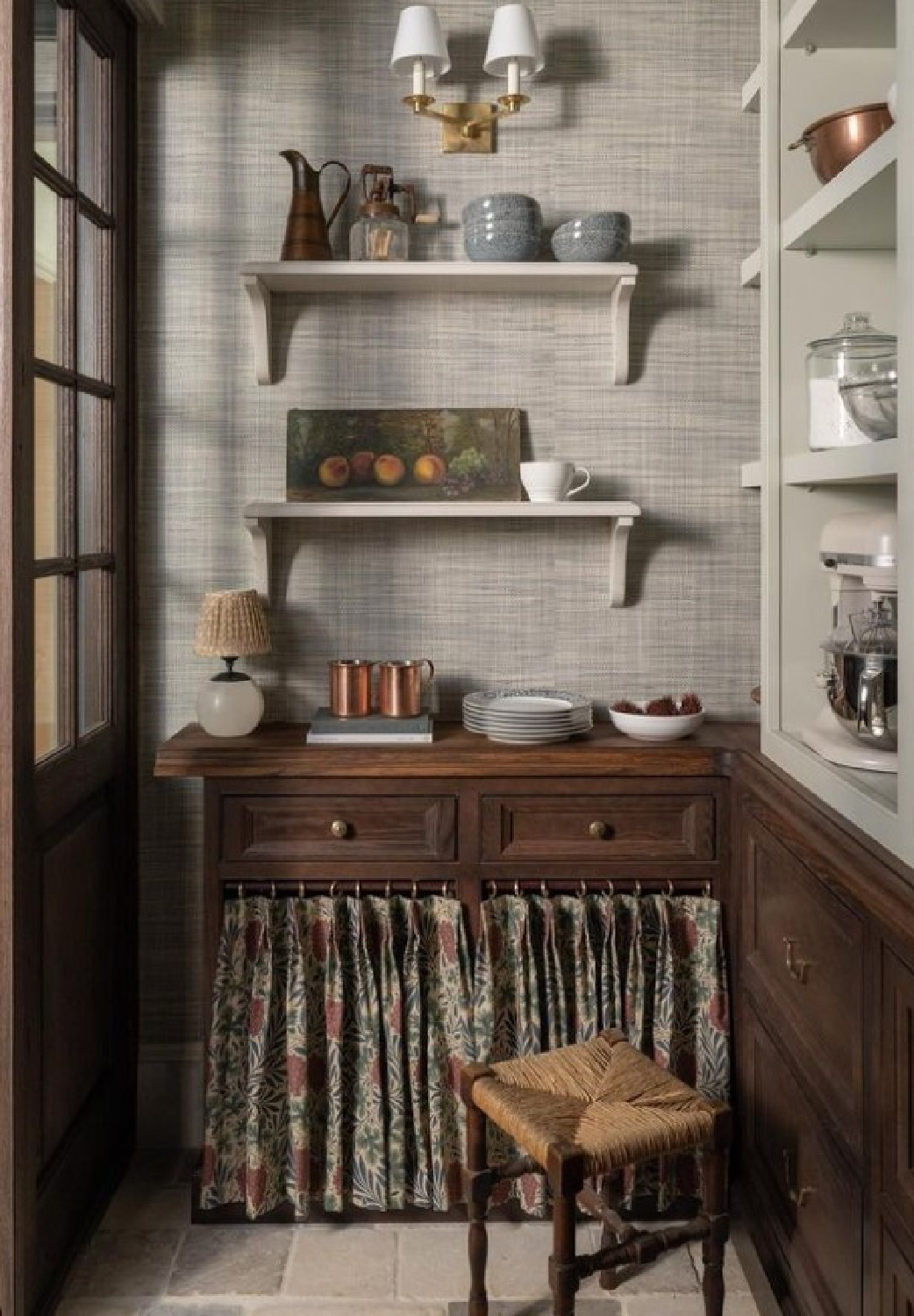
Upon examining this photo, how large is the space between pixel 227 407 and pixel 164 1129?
1611 millimetres

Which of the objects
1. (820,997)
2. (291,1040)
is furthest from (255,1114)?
(820,997)

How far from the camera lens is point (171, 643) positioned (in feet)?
9.46

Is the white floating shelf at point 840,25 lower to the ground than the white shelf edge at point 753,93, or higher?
lower

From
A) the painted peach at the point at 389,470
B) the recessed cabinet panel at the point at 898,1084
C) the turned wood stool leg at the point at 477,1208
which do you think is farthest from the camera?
the painted peach at the point at 389,470

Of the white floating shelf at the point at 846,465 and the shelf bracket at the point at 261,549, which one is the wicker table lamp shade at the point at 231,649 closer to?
the shelf bracket at the point at 261,549

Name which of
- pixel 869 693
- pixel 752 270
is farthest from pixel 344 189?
pixel 869 693

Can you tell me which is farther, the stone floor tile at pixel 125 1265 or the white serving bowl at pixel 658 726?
the white serving bowl at pixel 658 726

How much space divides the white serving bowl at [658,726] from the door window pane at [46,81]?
151cm

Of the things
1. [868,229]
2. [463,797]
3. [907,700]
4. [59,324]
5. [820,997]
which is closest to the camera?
[907,700]

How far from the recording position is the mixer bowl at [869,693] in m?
1.91

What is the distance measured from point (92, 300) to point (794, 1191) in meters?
2.09

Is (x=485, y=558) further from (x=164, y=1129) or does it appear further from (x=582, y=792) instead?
(x=164, y=1129)

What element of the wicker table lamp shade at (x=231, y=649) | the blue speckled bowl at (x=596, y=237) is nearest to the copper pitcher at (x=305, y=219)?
the blue speckled bowl at (x=596, y=237)

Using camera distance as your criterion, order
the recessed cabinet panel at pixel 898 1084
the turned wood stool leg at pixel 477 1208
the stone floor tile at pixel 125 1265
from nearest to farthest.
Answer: the recessed cabinet panel at pixel 898 1084, the turned wood stool leg at pixel 477 1208, the stone floor tile at pixel 125 1265
